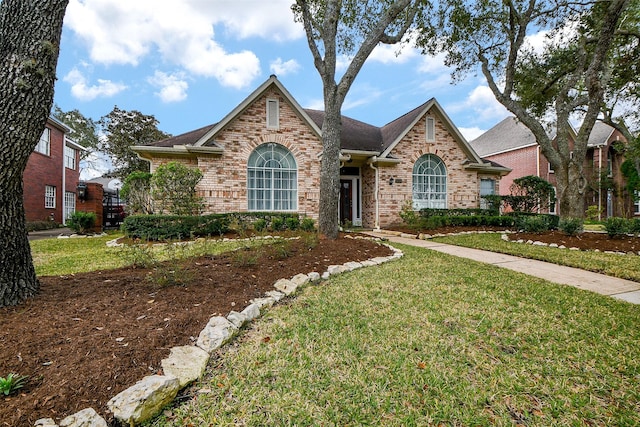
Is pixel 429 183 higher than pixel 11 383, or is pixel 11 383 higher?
pixel 429 183

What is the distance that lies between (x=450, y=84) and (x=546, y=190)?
21.2ft

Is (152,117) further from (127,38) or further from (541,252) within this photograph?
(541,252)

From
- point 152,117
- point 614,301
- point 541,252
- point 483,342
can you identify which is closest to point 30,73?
point 483,342

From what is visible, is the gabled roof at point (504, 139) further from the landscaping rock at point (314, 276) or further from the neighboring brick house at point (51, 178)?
the neighboring brick house at point (51, 178)

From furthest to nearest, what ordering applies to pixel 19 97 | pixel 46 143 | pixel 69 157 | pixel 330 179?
1. pixel 69 157
2. pixel 46 143
3. pixel 330 179
4. pixel 19 97

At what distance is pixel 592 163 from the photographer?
850 inches

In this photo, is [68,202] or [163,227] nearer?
[163,227]

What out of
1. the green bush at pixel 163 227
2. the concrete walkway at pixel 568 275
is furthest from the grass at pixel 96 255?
the concrete walkway at pixel 568 275

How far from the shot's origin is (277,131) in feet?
36.0

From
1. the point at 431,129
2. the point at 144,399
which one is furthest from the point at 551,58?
the point at 144,399

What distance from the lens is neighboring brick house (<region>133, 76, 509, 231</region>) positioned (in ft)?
34.1

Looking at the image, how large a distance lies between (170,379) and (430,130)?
43.3ft

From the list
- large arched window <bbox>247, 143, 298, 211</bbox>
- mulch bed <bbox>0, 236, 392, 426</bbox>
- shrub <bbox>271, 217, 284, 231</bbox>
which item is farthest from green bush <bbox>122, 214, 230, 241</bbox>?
mulch bed <bbox>0, 236, 392, 426</bbox>

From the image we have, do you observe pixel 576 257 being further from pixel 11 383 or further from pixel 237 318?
pixel 11 383
